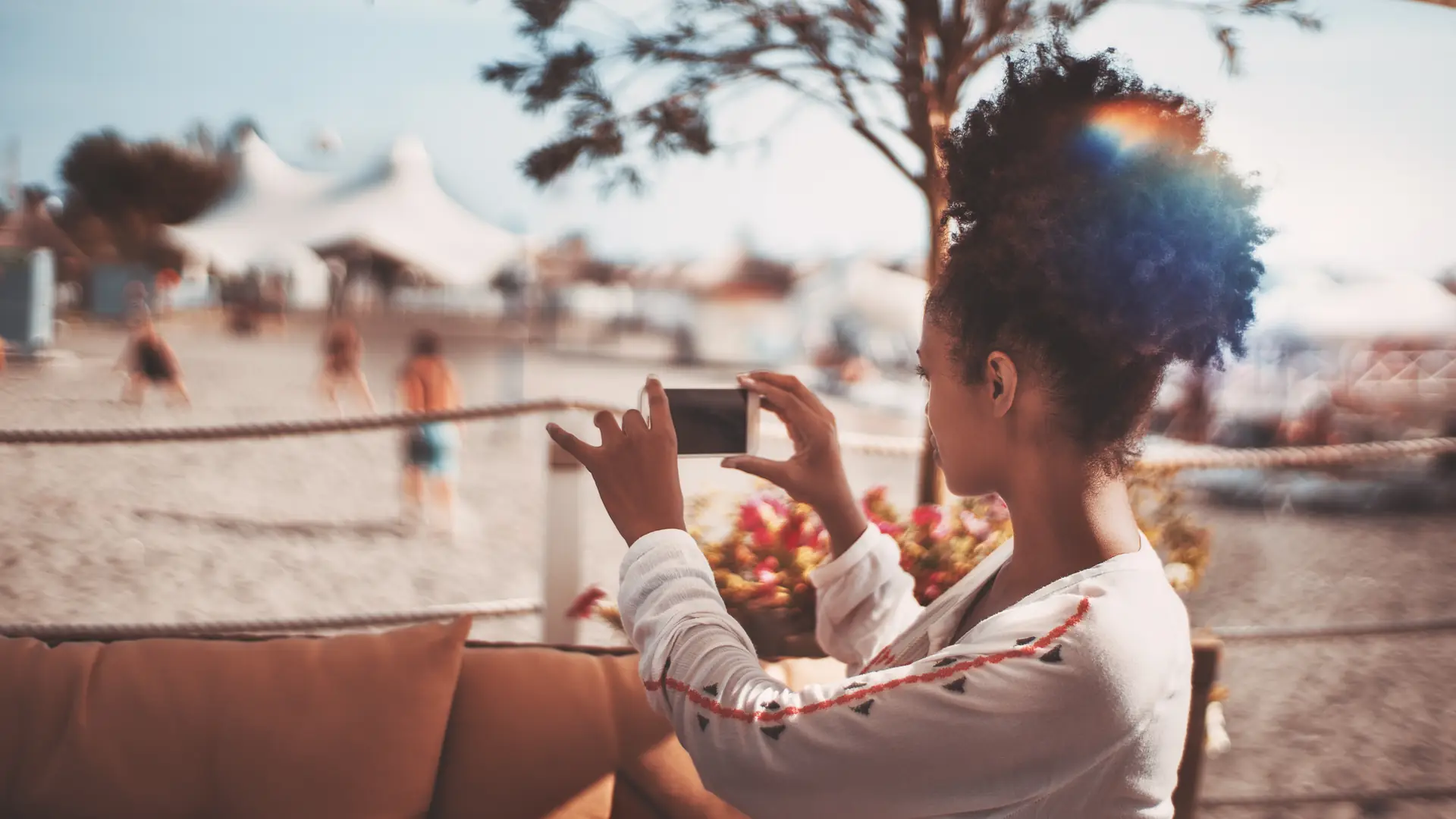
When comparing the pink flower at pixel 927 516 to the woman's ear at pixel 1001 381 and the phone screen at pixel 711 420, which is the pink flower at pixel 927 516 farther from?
the woman's ear at pixel 1001 381

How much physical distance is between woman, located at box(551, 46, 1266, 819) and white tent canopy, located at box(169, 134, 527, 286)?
18096 mm

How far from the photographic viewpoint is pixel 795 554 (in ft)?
→ 6.41

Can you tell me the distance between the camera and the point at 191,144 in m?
32.4

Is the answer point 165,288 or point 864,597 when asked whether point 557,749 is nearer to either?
point 864,597

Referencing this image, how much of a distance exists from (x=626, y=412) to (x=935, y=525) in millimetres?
1397

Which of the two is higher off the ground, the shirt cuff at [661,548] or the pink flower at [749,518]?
the shirt cuff at [661,548]

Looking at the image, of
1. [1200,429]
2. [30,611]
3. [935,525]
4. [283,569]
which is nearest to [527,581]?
[283,569]

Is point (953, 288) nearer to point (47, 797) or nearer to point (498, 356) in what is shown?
point (47, 797)

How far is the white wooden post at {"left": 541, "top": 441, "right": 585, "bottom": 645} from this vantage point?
83.3 inches

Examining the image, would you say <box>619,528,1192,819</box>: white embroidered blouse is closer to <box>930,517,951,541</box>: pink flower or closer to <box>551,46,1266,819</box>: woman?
<box>551,46,1266,819</box>: woman

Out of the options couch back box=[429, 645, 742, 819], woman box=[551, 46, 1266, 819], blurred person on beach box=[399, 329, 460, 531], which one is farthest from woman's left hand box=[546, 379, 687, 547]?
blurred person on beach box=[399, 329, 460, 531]

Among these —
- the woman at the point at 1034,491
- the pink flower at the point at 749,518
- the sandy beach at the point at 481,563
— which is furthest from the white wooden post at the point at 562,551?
the woman at the point at 1034,491

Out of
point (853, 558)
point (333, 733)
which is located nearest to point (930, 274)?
point (853, 558)

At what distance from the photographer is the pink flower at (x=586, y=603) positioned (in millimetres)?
1938
